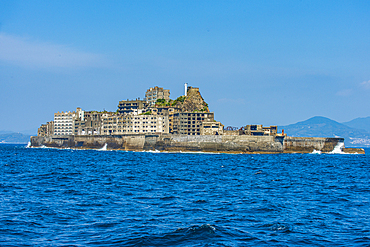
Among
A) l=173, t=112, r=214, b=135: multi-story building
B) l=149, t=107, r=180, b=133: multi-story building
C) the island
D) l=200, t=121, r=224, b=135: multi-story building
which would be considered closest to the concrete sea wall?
the island

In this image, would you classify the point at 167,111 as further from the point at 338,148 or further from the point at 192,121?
the point at 338,148

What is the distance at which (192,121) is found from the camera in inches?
6885

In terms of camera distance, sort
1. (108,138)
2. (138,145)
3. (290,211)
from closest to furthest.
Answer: (290,211) → (138,145) → (108,138)

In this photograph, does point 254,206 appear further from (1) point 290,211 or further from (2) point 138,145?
(2) point 138,145

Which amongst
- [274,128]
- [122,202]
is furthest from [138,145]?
[122,202]

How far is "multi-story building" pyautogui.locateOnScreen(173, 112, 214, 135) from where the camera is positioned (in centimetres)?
17400

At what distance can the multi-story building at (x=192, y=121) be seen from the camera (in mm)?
174000

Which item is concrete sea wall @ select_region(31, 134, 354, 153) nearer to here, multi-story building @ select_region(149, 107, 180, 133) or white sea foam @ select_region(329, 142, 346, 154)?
white sea foam @ select_region(329, 142, 346, 154)

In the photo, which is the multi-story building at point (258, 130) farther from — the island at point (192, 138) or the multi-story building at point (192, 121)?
the multi-story building at point (192, 121)

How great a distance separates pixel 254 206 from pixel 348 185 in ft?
70.4

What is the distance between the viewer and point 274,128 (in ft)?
545

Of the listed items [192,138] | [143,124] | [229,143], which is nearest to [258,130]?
[229,143]

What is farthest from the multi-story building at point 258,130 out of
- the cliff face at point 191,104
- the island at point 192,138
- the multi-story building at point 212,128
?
the cliff face at point 191,104

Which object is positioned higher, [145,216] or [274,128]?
[274,128]
